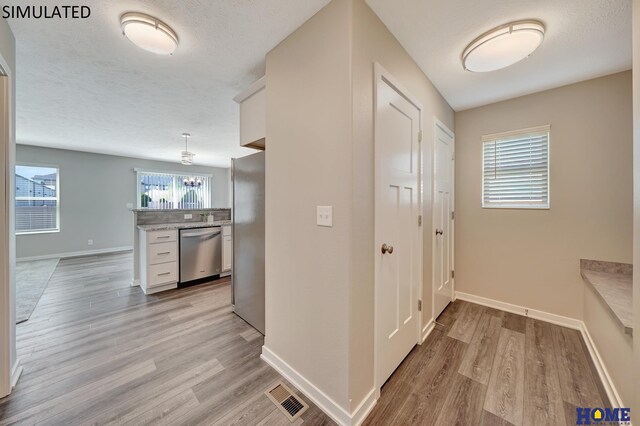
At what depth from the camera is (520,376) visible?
1722 mm

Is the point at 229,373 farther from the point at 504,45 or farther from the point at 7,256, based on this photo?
the point at 504,45

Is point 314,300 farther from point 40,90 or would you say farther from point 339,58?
point 40,90

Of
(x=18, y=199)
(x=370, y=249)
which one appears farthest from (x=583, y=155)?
(x=18, y=199)

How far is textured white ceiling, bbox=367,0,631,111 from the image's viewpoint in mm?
1458

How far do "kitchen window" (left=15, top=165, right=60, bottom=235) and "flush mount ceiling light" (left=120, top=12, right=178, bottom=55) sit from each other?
6.17 meters

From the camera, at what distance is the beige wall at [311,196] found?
1350mm

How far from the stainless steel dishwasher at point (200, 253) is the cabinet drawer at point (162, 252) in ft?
0.34

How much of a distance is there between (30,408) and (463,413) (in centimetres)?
269

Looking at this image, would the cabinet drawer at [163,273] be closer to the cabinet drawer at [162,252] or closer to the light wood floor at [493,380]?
the cabinet drawer at [162,252]

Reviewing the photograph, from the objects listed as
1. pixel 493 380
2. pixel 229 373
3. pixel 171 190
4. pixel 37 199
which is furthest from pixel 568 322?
pixel 37 199

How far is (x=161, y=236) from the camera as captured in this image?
11.2 feet

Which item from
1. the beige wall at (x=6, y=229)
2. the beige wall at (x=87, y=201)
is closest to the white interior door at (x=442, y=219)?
the beige wall at (x=6, y=229)

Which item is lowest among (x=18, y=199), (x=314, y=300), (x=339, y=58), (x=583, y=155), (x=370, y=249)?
(x=314, y=300)

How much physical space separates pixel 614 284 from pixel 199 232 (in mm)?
4747
